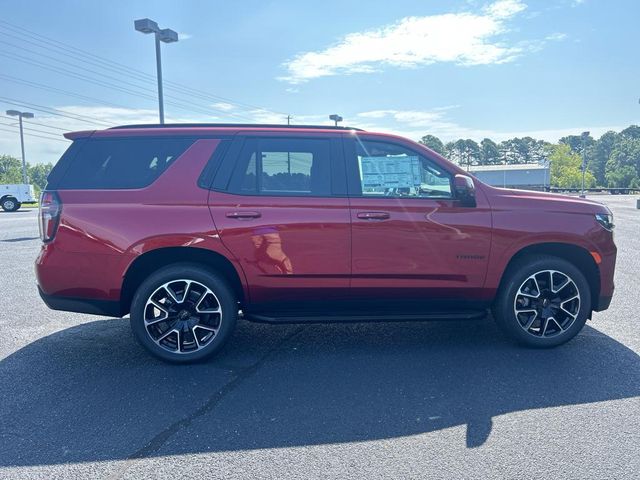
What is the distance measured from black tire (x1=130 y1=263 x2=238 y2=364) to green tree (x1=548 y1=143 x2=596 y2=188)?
107m

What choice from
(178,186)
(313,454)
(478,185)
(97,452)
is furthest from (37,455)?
(478,185)

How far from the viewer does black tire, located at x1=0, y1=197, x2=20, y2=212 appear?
99.8ft

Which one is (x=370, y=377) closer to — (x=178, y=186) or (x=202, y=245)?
(x=202, y=245)

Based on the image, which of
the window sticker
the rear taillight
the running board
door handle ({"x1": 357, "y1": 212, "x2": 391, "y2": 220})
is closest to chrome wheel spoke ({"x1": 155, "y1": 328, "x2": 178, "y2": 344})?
the running board

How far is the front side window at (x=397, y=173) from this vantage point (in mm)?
3994

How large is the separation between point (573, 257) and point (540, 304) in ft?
1.83

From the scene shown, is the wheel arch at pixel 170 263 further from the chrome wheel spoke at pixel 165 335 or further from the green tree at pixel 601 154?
the green tree at pixel 601 154

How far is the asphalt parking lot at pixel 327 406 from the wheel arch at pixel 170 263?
0.61 m

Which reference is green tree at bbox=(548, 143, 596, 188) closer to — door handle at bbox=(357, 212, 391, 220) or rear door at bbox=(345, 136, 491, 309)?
rear door at bbox=(345, 136, 491, 309)

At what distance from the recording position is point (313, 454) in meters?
2.60

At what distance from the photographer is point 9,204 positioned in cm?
3058

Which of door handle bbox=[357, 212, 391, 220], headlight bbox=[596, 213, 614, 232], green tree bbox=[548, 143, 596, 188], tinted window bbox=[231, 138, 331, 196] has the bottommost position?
headlight bbox=[596, 213, 614, 232]

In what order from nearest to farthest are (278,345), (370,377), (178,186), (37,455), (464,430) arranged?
(37,455), (464,430), (370,377), (178,186), (278,345)

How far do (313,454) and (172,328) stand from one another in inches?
72.6
